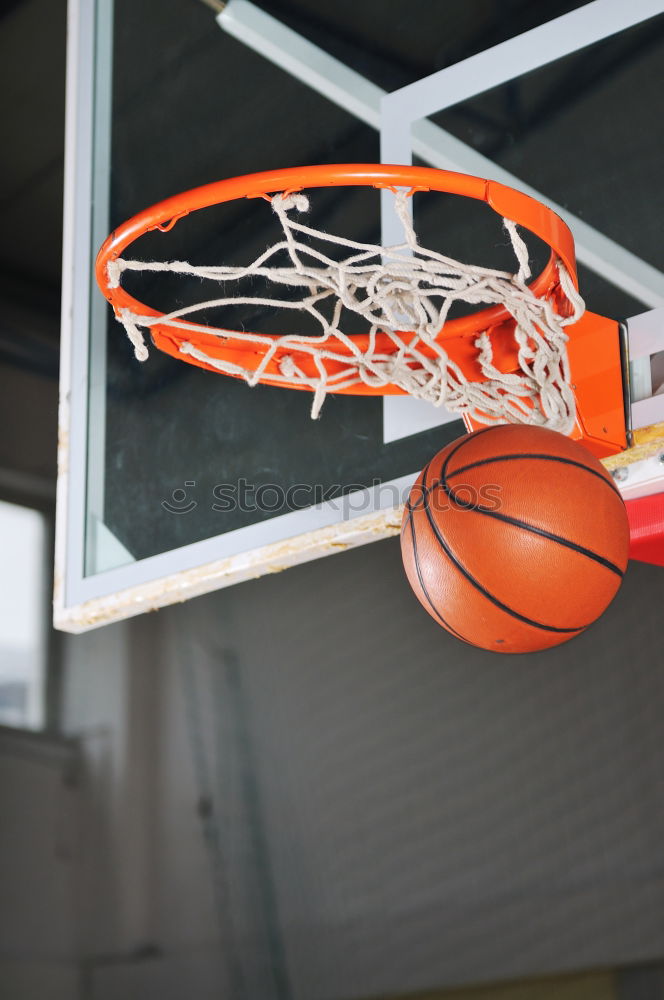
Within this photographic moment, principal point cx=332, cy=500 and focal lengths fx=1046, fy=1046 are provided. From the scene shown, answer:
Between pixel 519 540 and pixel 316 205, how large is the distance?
870 mm

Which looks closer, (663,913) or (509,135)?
(509,135)

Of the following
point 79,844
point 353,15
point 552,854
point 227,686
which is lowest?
point 552,854

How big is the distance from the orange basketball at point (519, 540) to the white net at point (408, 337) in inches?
8.4

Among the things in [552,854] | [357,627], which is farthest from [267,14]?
[552,854]

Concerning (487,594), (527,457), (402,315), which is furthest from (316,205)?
(487,594)

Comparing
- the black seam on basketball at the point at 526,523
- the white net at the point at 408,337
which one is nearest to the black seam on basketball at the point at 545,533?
the black seam on basketball at the point at 526,523

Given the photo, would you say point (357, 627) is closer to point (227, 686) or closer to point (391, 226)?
point (227, 686)

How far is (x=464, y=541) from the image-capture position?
3.95ft

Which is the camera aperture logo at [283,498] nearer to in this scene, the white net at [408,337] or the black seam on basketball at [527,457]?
the white net at [408,337]

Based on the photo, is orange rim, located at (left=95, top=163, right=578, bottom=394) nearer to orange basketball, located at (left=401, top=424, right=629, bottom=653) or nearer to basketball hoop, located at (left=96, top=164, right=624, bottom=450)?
basketball hoop, located at (left=96, top=164, right=624, bottom=450)

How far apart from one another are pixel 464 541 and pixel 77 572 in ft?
3.28

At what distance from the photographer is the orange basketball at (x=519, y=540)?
118cm

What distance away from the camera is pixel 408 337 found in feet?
5.02

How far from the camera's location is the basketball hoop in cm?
126
